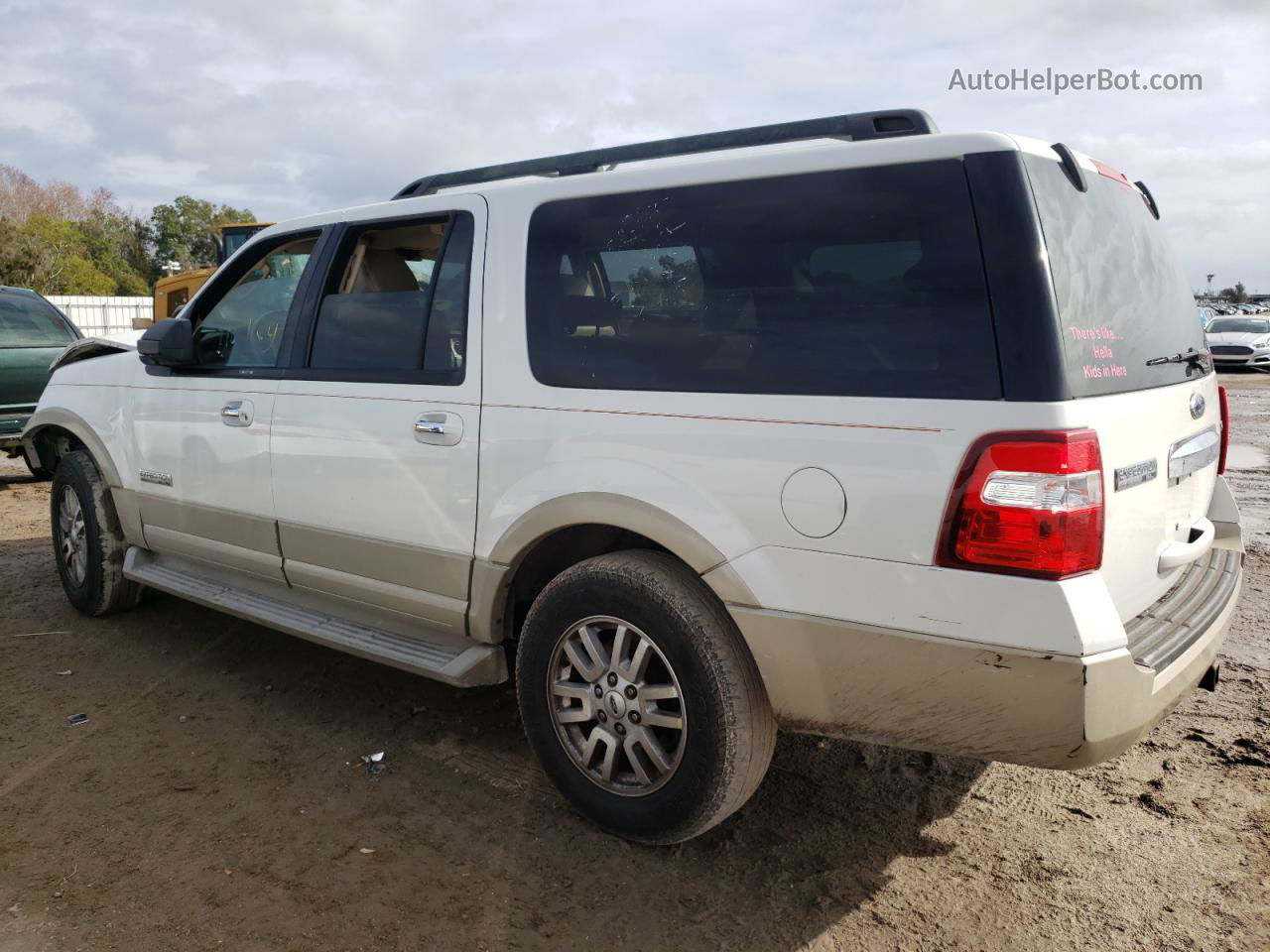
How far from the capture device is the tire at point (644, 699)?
2.66 meters

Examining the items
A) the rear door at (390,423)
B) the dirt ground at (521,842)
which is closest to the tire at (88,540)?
the dirt ground at (521,842)

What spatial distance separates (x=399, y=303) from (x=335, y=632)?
1.29m

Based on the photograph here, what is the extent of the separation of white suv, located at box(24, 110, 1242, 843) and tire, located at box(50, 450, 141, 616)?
57.9 inches

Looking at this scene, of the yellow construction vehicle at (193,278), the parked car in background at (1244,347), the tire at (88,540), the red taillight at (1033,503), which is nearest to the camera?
the red taillight at (1033,503)

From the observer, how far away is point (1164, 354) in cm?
275

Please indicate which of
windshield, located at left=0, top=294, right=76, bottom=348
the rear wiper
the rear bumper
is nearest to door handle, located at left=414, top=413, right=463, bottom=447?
the rear bumper

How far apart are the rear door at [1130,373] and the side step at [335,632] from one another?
201cm

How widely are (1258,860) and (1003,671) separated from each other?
1.34 meters

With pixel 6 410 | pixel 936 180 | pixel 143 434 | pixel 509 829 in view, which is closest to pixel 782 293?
pixel 936 180

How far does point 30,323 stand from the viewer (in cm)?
943

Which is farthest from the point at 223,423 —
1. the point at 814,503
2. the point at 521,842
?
the point at 814,503

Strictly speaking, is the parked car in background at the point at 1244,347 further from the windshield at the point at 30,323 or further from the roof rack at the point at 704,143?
the roof rack at the point at 704,143

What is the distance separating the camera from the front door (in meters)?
3.96

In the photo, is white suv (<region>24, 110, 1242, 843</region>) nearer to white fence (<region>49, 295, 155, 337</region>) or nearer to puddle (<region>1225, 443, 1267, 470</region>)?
puddle (<region>1225, 443, 1267, 470</region>)
